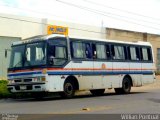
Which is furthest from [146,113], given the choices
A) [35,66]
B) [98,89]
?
[98,89]

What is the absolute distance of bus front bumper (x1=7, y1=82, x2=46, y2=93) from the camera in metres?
20.1

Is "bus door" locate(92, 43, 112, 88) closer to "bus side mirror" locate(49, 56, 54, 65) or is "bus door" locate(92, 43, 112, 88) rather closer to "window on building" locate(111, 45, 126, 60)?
"window on building" locate(111, 45, 126, 60)

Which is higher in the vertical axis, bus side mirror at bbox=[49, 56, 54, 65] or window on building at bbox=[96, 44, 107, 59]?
window on building at bbox=[96, 44, 107, 59]

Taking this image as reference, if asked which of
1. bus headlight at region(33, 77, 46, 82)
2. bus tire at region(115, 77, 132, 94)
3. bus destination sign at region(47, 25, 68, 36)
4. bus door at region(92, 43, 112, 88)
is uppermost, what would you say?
bus destination sign at region(47, 25, 68, 36)

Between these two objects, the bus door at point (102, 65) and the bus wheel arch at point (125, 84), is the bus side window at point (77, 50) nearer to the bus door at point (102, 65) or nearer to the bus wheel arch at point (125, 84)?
the bus door at point (102, 65)

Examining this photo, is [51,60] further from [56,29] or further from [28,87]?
[56,29]

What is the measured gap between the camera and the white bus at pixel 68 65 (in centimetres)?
2027

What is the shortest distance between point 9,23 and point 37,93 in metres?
16.0

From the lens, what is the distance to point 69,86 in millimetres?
21406

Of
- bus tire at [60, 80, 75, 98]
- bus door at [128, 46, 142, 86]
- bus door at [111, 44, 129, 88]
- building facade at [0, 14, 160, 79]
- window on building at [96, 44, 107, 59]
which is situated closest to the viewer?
bus tire at [60, 80, 75, 98]

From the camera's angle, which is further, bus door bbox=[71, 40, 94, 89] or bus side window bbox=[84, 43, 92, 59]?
bus side window bbox=[84, 43, 92, 59]

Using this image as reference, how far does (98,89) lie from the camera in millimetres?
24453

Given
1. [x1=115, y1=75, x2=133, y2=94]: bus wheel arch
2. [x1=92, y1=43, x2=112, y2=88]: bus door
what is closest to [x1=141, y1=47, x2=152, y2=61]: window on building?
[x1=115, y1=75, x2=133, y2=94]: bus wheel arch

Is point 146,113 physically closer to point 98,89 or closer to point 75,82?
point 75,82
